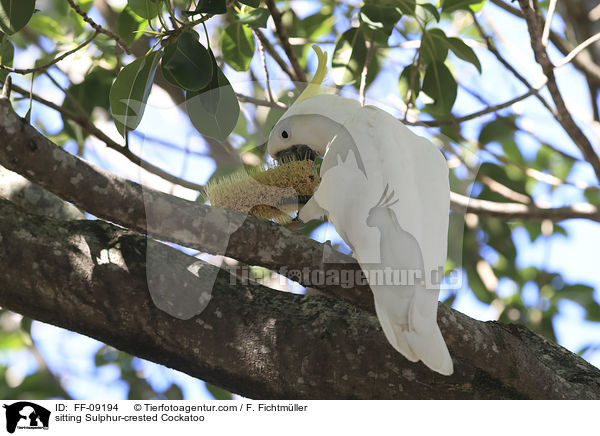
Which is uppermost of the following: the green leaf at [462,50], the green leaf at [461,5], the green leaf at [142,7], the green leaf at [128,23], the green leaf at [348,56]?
Answer: the green leaf at [461,5]

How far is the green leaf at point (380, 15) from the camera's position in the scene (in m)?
1.80

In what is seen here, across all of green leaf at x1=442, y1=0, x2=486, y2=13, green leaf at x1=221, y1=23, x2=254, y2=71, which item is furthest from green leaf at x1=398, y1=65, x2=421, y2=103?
green leaf at x1=221, y1=23, x2=254, y2=71

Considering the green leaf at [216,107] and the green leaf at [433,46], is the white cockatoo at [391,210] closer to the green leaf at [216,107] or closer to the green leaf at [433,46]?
the green leaf at [216,107]

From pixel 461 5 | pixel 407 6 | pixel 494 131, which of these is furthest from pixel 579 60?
pixel 407 6

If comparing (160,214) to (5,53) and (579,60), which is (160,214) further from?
(579,60)

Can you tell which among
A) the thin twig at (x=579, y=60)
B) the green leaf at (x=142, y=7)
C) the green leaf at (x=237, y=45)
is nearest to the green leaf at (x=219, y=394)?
the green leaf at (x=237, y=45)

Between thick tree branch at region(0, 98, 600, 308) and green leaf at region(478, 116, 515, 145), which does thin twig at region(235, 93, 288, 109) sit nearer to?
thick tree branch at region(0, 98, 600, 308)

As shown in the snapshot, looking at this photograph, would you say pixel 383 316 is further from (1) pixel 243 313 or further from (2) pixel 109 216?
(2) pixel 109 216

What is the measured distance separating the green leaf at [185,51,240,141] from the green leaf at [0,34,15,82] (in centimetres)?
50

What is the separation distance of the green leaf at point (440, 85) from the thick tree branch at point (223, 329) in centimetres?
81

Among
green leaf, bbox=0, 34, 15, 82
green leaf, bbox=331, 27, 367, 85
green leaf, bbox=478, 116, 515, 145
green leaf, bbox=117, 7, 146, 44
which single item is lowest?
green leaf, bbox=0, 34, 15, 82

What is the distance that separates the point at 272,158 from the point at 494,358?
761mm

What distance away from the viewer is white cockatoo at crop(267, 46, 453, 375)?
121 cm

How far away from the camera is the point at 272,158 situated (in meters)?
1.66
